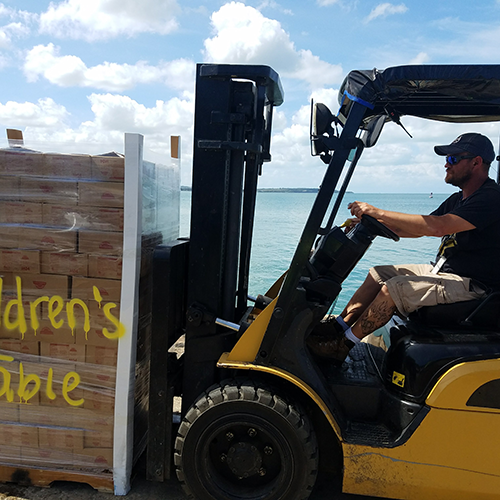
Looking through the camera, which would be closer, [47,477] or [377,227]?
[377,227]

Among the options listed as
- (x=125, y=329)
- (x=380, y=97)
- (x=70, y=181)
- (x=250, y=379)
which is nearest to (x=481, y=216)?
(x=380, y=97)

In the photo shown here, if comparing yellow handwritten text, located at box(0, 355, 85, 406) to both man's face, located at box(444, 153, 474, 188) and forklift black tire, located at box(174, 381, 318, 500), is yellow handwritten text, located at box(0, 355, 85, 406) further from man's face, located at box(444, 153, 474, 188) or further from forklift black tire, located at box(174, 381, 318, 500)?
man's face, located at box(444, 153, 474, 188)

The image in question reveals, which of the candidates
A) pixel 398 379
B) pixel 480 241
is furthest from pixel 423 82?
pixel 398 379

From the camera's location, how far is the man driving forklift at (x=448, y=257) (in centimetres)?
284

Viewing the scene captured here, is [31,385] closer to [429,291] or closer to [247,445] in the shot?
[247,445]

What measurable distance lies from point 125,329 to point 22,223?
937mm

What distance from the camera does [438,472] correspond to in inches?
103

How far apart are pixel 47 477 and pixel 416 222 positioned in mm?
2872

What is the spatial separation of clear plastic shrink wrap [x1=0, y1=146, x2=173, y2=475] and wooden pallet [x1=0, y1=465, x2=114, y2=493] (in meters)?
0.04

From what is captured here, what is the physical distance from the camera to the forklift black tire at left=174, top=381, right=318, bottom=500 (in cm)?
276

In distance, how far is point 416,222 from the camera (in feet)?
9.26

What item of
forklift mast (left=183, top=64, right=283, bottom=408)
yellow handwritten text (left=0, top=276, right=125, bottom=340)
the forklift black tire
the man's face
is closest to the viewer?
the forklift black tire

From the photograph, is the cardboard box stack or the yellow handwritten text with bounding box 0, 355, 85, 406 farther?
the yellow handwritten text with bounding box 0, 355, 85, 406

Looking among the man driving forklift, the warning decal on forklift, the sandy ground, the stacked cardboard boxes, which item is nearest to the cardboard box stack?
the stacked cardboard boxes
